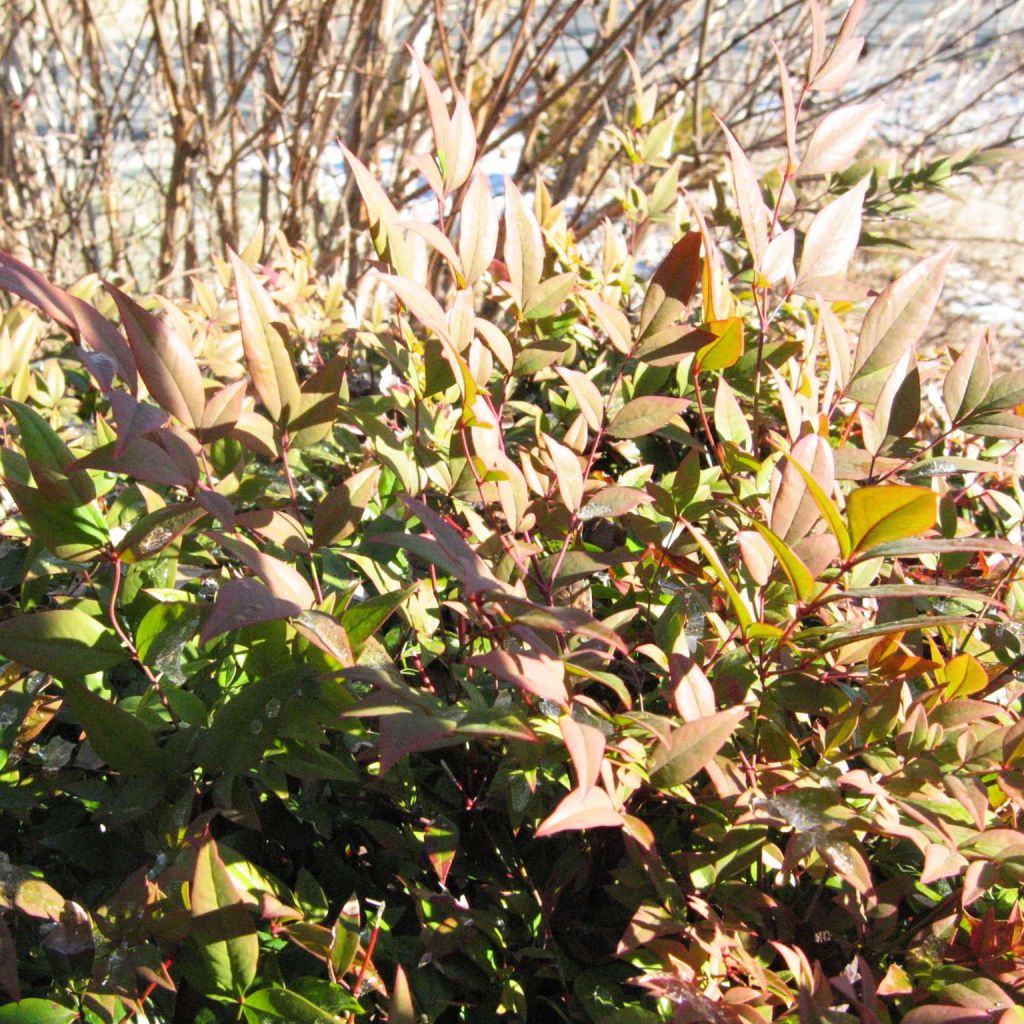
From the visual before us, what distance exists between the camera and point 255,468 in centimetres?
123

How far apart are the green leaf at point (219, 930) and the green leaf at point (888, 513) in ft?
1.59

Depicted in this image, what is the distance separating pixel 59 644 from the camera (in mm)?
724

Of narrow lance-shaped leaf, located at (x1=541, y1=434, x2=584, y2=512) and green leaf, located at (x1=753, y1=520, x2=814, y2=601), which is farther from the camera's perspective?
narrow lance-shaped leaf, located at (x1=541, y1=434, x2=584, y2=512)

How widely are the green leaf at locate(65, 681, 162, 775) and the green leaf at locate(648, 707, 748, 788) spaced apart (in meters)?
0.39

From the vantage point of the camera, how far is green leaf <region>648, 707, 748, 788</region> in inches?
26.8

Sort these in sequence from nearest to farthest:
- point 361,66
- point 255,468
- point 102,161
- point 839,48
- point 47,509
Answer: point 47,509, point 839,48, point 255,468, point 361,66, point 102,161

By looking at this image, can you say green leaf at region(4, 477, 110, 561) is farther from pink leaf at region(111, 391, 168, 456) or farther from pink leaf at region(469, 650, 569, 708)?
pink leaf at region(469, 650, 569, 708)

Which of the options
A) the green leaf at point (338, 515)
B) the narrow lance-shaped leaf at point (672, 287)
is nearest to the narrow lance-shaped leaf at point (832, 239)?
the narrow lance-shaped leaf at point (672, 287)

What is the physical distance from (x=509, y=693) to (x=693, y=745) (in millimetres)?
159

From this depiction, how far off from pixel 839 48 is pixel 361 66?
9.90ft

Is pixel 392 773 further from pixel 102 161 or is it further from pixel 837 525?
pixel 102 161

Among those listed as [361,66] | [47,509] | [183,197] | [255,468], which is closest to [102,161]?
[183,197]

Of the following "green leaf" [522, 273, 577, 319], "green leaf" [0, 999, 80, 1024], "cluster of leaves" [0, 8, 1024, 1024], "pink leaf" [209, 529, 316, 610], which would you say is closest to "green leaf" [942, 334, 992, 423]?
"cluster of leaves" [0, 8, 1024, 1024]

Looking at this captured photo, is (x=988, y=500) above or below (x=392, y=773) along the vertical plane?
above
